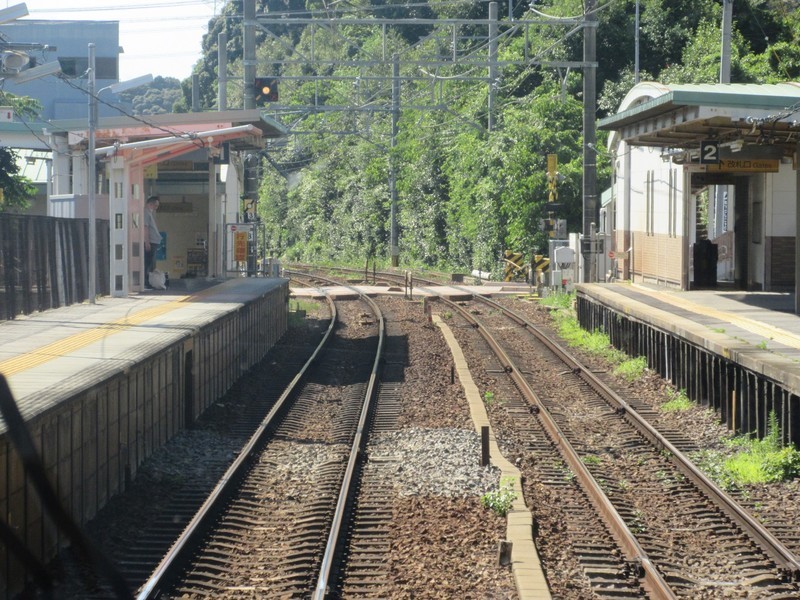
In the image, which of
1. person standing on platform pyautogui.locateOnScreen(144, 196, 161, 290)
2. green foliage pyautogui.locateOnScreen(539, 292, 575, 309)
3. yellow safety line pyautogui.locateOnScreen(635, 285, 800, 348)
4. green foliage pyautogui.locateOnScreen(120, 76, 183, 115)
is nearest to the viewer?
yellow safety line pyautogui.locateOnScreen(635, 285, 800, 348)

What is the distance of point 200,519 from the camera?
788cm

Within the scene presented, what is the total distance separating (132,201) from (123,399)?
863 cm

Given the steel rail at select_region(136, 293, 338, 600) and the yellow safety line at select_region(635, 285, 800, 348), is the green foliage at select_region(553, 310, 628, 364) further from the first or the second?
the steel rail at select_region(136, 293, 338, 600)

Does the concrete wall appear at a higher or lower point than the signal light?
lower

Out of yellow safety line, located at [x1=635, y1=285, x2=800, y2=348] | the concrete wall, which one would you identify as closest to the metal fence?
the concrete wall

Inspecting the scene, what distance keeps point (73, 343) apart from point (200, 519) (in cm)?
376

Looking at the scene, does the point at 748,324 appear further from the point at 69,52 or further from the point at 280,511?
the point at 69,52

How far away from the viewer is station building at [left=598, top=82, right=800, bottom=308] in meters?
14.5

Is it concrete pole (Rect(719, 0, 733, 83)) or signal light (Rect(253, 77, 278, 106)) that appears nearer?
concrete pole (Rect(719, 0, 733, 83))

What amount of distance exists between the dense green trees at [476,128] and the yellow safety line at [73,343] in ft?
33.6

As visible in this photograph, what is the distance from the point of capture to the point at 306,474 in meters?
9.79

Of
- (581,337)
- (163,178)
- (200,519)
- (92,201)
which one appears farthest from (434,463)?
(163,178)

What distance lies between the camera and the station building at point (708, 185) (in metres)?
14.5

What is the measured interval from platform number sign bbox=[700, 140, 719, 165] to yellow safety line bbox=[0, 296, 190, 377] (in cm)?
792
